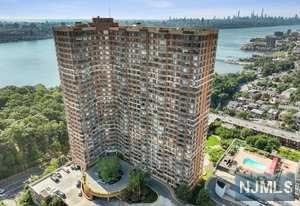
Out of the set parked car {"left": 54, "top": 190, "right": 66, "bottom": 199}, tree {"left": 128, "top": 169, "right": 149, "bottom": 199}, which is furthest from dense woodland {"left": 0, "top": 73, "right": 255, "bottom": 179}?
tree {"left": 128, "top": 169, "right": 149, "bottom": 199}

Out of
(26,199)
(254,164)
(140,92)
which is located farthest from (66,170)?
(254,164)

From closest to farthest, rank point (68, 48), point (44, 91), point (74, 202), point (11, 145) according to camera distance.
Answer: point (68, 48) < point (74, 202) < point (11, 145) < point (44, 91)

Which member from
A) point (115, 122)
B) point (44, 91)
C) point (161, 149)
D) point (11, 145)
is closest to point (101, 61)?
point (115, 122)

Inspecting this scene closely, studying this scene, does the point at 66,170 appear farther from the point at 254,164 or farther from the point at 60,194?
the point at 254,164

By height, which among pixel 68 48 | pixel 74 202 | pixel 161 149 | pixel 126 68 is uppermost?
pixel 68 48

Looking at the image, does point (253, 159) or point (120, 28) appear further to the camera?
point (253, 159)

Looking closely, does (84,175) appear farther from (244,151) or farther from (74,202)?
(244,151)

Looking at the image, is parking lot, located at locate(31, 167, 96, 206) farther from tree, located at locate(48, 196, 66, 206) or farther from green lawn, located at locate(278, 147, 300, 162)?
green lawn, located at locate(278, 147, 300, 162)
